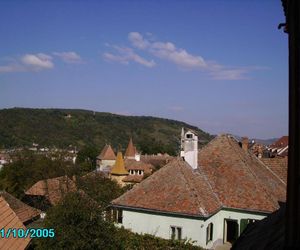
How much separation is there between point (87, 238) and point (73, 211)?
4.56 feet

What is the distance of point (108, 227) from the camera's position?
17.6m

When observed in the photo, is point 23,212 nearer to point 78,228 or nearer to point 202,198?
point 78,228

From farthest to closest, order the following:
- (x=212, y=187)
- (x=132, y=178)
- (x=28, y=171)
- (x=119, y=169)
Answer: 1. (x=119, y=169)
2. (x=132, y=178)
3. (x=28, y=171)
4. (x=212, y=187)

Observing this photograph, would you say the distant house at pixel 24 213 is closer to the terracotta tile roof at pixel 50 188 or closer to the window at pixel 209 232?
the terracotta tile roof at pixel 50 188

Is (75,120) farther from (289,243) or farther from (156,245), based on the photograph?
(289,243)

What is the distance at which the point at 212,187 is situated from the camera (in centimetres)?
2336

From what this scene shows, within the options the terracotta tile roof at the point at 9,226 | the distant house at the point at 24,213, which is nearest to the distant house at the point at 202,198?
the distant house at the point at 24,213

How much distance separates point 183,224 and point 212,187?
13.3 feet

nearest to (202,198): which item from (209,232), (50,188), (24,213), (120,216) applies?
(209,232)

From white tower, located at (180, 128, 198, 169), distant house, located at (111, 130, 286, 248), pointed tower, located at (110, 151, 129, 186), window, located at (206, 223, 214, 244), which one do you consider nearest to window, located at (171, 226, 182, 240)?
distant house, located at (111, 130, 286, 248)

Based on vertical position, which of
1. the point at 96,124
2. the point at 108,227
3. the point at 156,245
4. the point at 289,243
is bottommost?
the point at 156,245

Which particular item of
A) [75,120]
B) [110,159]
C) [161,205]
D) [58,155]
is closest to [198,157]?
[161,205]

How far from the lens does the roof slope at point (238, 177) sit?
2183 centimetres

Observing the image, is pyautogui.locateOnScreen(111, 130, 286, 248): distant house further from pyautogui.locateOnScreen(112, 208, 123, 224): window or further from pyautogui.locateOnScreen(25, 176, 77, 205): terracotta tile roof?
pyautogui.locateOnScreen(25, 176, 77, 205): terracotta tile roof
